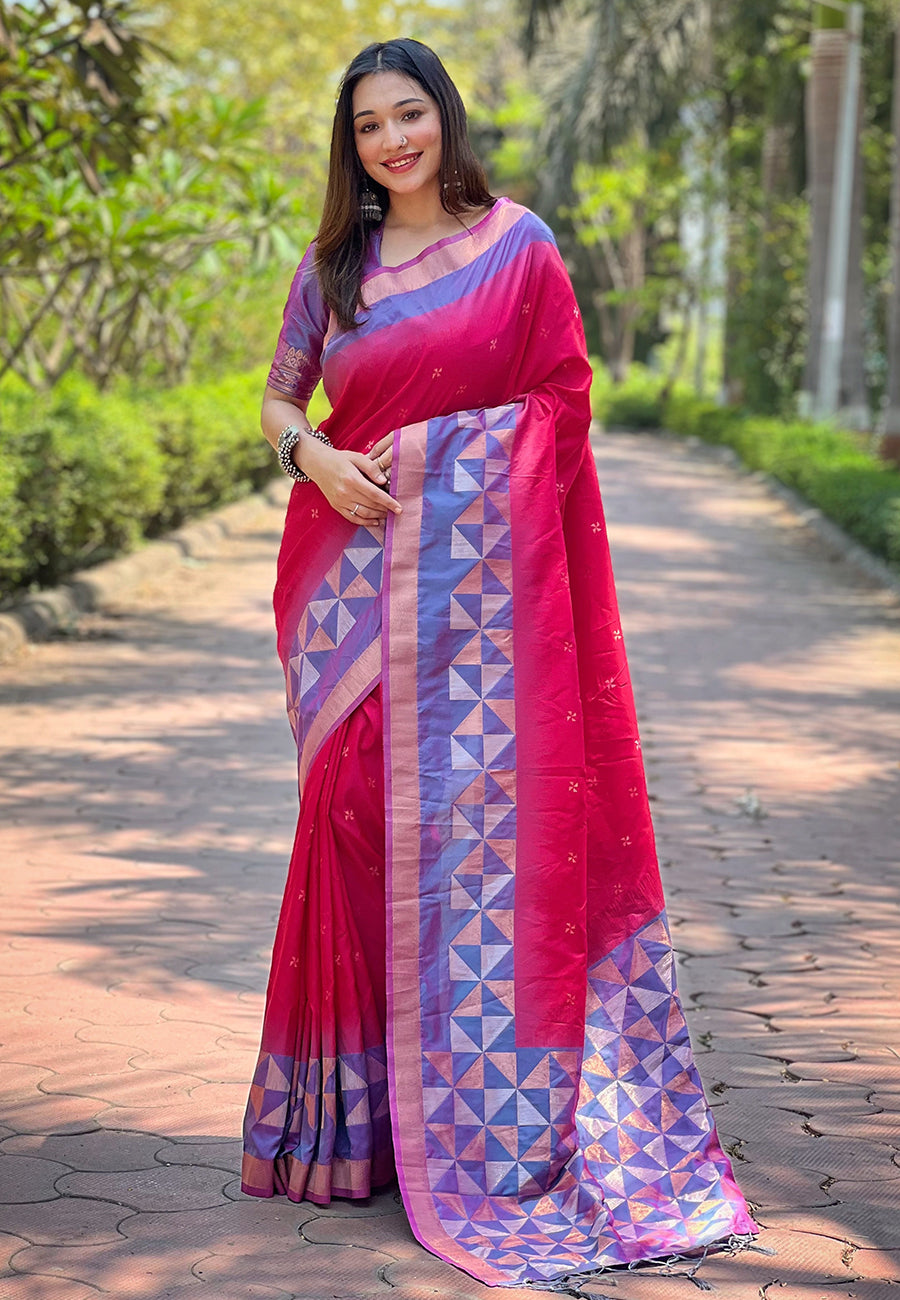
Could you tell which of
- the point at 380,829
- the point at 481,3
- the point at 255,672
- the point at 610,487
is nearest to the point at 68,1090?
the point at 380,829

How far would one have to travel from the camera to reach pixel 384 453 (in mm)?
2549

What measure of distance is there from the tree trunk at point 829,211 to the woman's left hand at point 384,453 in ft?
55.7

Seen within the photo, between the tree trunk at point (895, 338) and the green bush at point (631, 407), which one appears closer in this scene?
the tree trunk at point (895, 338)

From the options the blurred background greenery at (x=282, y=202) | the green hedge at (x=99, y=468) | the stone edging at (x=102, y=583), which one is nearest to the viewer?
the stone edging at (x=102, y=583)

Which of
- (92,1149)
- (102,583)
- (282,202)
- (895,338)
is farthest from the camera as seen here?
(895,338)

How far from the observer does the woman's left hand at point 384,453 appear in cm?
254

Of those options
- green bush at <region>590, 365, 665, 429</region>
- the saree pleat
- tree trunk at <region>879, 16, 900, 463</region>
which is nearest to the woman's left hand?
the saree pleat

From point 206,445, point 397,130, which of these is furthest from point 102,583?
point 397,130

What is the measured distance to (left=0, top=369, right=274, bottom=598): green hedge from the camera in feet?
27.3

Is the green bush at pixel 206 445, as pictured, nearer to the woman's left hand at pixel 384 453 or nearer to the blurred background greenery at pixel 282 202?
the blurred background greenery at pixel 282 202

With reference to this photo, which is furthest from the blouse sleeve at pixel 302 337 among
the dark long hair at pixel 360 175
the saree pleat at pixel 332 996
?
the saree pleat at pixel 332 996

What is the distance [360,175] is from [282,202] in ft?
31.1

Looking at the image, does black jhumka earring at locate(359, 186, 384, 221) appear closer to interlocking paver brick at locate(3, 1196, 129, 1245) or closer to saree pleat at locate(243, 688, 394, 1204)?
saree pleat at locate(243, 688, 394, 1204)

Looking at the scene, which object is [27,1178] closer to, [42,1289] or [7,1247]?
[7,1247]
